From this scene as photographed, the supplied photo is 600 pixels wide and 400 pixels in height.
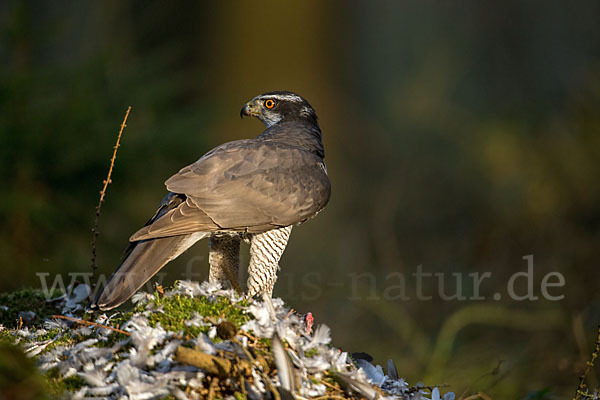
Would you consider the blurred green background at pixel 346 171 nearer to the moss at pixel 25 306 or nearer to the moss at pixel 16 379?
the moss at pixel 25 306

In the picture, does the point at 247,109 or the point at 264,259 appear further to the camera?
the point at 247,109

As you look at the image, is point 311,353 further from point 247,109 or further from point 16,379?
point 247,109

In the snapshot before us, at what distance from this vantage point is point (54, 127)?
17.7 ft

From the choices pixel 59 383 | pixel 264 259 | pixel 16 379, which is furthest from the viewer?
pixel 264 259

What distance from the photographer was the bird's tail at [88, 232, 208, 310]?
9.19 ft

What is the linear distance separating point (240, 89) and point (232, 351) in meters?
6.18

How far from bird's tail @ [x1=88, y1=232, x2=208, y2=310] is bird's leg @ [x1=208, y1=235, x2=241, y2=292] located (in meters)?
0.32

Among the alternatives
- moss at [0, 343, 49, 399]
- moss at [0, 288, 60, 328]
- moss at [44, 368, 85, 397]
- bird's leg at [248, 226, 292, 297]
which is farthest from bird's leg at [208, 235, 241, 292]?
moss at [0, 343, 49, 399]

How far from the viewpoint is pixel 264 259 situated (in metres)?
3.55

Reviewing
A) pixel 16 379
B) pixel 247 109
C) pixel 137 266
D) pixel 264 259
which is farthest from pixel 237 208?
pixel 16 379

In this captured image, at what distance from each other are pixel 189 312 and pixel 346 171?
691cm

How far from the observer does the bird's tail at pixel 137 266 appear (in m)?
2.80

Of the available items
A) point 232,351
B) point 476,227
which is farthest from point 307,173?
point 476,227

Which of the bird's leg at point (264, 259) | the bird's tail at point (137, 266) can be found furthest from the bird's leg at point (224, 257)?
the bird's tail at point (137, 266)
